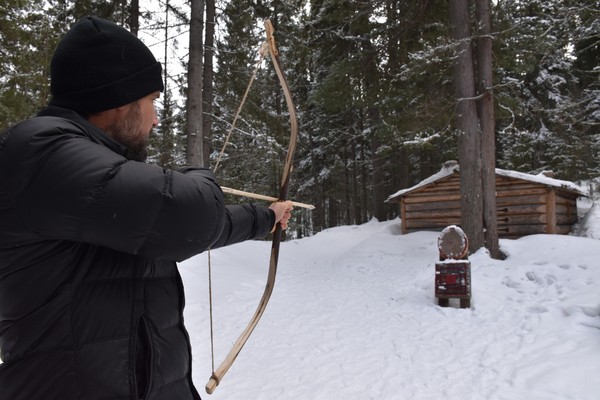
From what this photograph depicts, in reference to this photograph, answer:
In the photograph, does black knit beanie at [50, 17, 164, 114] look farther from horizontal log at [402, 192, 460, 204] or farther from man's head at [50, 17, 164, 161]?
horizontal log at [402, 192, 460, 204]

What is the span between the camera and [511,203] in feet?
34.9

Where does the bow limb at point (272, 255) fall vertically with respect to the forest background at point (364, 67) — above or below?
below

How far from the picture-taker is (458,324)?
5.39m

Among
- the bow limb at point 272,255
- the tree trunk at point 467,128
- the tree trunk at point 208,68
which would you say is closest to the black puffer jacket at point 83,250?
the bow limb at point 272,255

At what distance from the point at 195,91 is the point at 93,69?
8688 millimetres

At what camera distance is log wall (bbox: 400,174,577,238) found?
33.3ft

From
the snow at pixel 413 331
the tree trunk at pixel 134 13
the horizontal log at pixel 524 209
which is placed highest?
the tree trunk at pixel 134 13

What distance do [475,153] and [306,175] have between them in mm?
15250

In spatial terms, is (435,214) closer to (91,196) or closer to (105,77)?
(105,77)

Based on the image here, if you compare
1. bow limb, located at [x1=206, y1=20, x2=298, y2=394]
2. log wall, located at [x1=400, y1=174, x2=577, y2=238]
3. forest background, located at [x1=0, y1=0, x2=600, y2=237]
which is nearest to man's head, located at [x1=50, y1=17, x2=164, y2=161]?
bow limb, located at [x1=206, y1=20, x2=298, y2=394]

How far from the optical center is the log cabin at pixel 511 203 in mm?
10141

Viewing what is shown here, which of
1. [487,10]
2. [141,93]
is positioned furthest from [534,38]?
[141,93]

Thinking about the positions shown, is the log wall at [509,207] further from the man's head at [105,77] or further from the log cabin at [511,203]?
the man's head at [105,77]

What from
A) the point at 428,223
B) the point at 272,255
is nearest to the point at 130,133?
the point at 272,255
